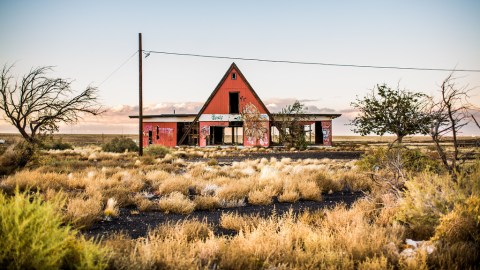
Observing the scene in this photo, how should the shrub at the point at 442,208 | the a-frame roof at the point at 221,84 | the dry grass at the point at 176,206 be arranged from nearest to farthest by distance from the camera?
the shrub at the point at 442,208
the dry grass at the point at 176,206
the a-frame roof at the point at 221,84

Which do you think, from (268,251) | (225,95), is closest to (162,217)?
(268,251)

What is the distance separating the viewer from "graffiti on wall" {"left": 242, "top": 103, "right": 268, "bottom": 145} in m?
34.6

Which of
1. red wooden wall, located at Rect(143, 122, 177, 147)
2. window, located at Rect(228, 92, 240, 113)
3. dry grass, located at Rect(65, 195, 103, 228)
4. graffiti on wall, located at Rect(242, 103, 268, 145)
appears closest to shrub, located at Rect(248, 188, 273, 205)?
dry grass, located at Rect(65, 195, 103, 228)

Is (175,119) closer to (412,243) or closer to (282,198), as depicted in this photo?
(282,198)

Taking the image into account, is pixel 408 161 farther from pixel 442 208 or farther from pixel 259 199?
pixel 442 208

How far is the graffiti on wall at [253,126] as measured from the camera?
1362 inches

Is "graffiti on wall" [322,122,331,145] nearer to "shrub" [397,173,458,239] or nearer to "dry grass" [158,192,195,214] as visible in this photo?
"dry grass" [158,192,195,214]

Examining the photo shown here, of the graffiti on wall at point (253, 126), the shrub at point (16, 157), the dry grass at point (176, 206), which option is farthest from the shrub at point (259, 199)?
the graffiti on wall at point (253, 126)

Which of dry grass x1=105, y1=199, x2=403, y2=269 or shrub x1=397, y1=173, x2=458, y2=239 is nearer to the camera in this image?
dry grass x1=105, y1=199, x2=403, y2=269

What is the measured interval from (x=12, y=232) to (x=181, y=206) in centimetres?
529

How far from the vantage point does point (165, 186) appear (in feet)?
35.2

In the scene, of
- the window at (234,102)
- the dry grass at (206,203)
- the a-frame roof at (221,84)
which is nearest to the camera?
the dry grass at (206,203)

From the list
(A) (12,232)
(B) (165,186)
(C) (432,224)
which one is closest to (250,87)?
(B) (165,186)

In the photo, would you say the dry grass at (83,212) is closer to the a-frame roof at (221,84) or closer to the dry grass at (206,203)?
the dry grass at (206,203)
